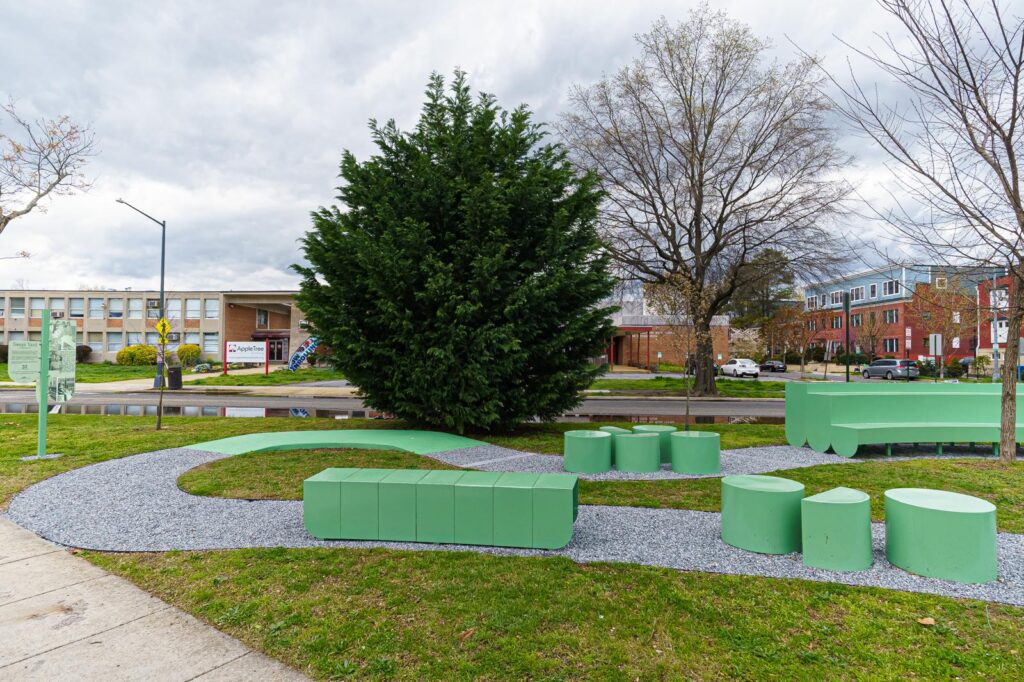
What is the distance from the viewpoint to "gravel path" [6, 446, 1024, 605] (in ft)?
14.4

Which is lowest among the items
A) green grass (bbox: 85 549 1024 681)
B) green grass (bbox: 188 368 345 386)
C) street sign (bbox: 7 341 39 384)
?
green grass (bbox: 188 368 345 386)

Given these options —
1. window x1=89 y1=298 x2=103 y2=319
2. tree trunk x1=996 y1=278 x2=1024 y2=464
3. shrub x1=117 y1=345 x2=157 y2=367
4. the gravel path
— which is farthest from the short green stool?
window x1=89 y1=298 x2=103 y2=319

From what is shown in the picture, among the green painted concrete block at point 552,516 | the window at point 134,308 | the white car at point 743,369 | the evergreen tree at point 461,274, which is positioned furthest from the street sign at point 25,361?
the window at point 134,308

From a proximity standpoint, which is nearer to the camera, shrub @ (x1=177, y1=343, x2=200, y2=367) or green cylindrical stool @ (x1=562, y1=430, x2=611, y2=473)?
green cylindrical stool @ (x1=562, y1=430, x2=611, y2=473)

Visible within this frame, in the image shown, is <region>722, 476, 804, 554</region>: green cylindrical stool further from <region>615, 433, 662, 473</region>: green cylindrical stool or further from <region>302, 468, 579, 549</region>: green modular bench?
<region>615, 433, 662, 473</region>: green cylindrical stool

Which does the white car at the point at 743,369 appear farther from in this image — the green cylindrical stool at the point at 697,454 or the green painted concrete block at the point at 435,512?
the green painted concrete block at the point at 435,512

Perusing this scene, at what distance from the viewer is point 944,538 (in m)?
4.29

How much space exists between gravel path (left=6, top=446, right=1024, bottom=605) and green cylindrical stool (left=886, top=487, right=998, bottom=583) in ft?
0.33

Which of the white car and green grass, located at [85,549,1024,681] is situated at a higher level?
the white car

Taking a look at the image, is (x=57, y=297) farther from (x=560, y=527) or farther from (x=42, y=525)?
(x=560, y=527)

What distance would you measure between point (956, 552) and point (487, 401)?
302 inches

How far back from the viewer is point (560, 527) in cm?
→ 496

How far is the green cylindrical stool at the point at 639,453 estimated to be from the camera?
849 centimetres

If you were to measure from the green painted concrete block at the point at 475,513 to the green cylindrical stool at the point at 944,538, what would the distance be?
3.32 meters
